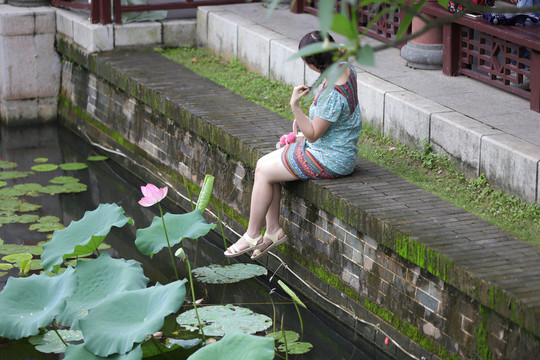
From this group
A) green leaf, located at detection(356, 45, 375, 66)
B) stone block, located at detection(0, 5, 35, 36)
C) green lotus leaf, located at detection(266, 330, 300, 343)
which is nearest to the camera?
green leaf, located at detection(356, 45, 375, 66)

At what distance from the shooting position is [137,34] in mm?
8672

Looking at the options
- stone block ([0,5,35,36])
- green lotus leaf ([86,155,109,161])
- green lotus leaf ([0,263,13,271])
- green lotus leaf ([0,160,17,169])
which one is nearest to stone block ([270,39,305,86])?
green lotus leaf ([86,155,109,161])

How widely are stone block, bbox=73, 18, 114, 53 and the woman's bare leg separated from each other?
367 centimetres

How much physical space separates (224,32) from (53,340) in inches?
177

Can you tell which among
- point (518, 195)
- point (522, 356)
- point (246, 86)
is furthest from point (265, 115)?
point (522, 356)

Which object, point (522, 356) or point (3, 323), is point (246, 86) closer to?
point (3, 323)

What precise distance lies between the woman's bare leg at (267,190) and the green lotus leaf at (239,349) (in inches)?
58.7

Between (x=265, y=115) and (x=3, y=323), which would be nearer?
(x=3, y=323)

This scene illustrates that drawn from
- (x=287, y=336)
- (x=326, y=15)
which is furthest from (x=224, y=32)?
(x=326, y=15)

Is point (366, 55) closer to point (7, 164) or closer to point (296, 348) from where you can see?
point (296, 348)

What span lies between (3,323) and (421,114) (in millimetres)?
3043

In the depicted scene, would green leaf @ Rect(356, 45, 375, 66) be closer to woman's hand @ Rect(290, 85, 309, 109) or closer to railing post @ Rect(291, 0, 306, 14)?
woman's hand @ Rect(290, 85, 309, 109)

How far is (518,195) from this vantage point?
16.6 ft

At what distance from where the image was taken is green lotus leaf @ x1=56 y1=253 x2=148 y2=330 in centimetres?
470
